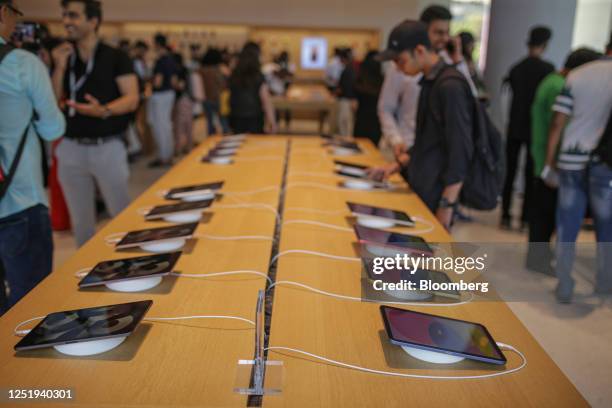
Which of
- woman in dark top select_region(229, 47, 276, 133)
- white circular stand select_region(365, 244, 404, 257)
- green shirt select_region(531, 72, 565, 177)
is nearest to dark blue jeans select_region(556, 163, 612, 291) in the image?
green shirt select_region(531, 72, 565, 177)

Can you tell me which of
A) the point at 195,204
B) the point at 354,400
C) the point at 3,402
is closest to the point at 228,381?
the point at 354,400

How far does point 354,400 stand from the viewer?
91cm

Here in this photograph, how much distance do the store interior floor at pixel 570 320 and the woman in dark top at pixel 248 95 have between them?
1.63 meters

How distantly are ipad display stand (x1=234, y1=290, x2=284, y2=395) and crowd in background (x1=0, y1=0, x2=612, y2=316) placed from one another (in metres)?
0.66

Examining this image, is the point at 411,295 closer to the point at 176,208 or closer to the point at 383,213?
the point at 383,213

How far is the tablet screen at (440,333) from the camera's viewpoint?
1.02 m

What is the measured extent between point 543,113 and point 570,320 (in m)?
1.26

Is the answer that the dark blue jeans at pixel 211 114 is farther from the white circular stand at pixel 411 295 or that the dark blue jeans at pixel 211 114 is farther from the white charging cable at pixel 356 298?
the white circular stand at pixel 411 295

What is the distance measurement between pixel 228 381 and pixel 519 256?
0.73 m

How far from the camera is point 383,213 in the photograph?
74.7 inches

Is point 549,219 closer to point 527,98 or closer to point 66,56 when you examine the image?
point 527,98

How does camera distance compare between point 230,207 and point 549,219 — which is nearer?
point 230,207

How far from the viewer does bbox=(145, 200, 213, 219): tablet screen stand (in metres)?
1.85

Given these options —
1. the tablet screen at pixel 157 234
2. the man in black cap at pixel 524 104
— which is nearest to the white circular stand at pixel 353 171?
the tablet screen at pixel 157 234
